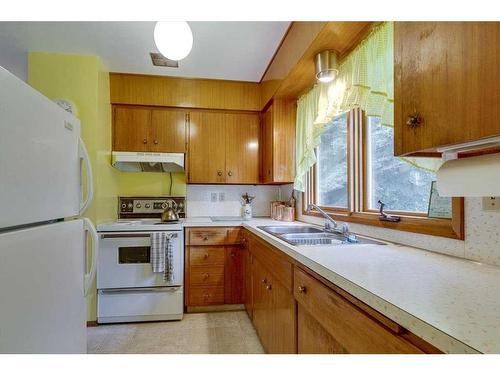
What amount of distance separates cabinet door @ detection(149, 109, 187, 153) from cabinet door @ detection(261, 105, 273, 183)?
86 centimetres

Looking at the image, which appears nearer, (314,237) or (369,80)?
(369,80)

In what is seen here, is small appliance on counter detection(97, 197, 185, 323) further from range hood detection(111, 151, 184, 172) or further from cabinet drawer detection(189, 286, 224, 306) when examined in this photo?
range hood detection(111, 151, 184, 172)

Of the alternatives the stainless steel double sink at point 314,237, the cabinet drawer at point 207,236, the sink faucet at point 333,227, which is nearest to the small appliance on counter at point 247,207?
the cabinet drawer at point 207,236

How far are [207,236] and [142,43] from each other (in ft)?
5.72

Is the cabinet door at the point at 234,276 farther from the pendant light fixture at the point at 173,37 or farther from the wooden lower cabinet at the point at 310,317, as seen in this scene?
the pendant light fixture at the point at 173,37

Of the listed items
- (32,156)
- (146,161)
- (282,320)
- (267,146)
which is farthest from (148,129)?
(282,320)

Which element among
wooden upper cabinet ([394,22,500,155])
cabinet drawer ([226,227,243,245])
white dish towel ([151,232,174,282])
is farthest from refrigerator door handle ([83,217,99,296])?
wooden upper cabinet ([394,22,500,155])

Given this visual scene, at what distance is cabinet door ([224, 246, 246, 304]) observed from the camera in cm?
259

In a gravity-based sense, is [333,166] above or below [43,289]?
above

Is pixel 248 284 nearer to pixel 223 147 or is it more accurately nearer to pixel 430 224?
pixel 223 147

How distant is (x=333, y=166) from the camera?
235cm

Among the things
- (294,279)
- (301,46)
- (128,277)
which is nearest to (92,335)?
(128,277)

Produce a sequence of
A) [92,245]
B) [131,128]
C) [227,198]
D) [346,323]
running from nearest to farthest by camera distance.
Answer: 1. [346,323]
2. [92,245]
3. [131,128]
4. [227,198]

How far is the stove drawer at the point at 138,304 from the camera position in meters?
2.37
